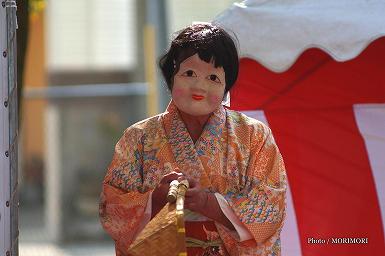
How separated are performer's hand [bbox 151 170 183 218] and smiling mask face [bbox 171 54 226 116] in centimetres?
29

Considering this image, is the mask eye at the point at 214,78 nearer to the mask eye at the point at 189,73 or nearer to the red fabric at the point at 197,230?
the mask eye at the point at 189,73

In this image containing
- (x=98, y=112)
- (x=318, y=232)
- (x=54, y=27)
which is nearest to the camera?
(x=318, y=232)

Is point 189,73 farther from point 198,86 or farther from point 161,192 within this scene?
point 161,192

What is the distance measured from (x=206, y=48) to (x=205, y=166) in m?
0.40

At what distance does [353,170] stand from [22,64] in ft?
6.62

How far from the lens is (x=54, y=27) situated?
580 inches

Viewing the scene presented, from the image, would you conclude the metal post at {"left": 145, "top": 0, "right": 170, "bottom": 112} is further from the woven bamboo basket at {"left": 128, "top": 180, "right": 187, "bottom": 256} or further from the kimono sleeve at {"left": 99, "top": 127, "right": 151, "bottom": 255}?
the woven bamboo basket at {"left": 128, "top": 180, "right": 187, "bottom": 256}

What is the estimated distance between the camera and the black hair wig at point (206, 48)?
284cm

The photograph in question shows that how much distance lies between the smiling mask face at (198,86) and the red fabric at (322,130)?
1.16 m

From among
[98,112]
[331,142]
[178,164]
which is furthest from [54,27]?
[178,164]

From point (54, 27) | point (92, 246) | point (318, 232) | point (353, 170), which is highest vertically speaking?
point (54, 27)

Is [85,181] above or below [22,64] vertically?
below

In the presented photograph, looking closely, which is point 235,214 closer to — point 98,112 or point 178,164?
point 178,164

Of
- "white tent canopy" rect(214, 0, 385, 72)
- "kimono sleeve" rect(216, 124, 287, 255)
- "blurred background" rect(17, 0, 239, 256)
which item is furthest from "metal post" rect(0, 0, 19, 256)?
"blurred background" rect(17, 0, 239, 256)
